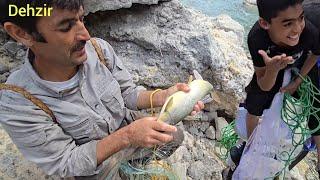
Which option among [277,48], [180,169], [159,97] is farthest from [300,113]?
[180,169]

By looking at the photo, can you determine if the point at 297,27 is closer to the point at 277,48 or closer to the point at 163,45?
the point at 277,48

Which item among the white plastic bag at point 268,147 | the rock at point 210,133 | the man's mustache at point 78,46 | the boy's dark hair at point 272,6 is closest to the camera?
the man's mustache at point 78,46

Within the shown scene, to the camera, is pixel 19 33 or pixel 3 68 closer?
pixel 19 33

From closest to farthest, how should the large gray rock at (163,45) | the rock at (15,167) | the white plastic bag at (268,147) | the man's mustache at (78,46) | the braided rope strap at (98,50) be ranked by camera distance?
the man's mustache at (78,46) < the braided rope strap at (98,50) < the white plastic bag at (268,147) < the rock at (15,167) < the large gray rock at (163,45)

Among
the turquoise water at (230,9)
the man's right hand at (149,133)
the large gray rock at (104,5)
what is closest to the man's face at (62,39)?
the man's right hand at (149,133)

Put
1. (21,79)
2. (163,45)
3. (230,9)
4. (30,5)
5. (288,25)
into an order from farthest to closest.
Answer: (230,9) → (163,45) → (288,25) → (21,79) → (30,5)

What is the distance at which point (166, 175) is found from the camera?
2.96 m

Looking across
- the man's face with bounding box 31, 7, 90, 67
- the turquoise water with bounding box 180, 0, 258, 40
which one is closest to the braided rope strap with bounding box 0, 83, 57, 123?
the man's face with bounding box 31, 7, 90, 67

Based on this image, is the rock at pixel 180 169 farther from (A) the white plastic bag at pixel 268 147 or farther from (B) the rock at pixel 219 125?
(B) the rock at pixel 219 125

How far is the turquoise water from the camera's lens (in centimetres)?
664

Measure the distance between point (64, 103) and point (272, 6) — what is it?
1.30 metres

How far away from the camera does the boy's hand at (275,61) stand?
2383 mm

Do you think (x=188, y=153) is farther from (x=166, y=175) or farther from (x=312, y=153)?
(x=312, y=153)

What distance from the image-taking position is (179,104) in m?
2.32
